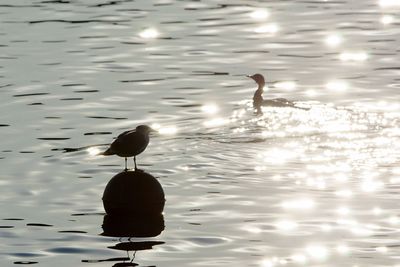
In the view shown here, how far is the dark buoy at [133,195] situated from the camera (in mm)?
26547

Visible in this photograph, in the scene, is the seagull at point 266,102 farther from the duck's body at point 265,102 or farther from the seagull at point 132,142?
the seagull at point 132,142

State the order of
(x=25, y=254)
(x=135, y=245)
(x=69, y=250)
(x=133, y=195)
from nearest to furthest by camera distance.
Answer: (x=25, y=254) → (x=69, y=250) → (x=135, y=245) → (x=133, y=195)

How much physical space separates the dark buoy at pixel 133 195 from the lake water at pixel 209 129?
430mm

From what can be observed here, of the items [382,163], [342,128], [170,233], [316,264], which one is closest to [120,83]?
[342,128]

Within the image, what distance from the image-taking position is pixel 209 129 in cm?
3466

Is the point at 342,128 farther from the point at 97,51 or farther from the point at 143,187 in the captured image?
the point at 97,51

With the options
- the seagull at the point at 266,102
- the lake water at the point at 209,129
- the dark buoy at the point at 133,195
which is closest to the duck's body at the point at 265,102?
the seagull at the point at 266,102

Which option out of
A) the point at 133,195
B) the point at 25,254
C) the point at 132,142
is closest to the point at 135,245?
the point at 133,195

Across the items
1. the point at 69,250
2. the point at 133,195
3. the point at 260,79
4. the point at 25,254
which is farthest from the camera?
the point at 260,79

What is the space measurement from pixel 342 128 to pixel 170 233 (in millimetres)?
9619

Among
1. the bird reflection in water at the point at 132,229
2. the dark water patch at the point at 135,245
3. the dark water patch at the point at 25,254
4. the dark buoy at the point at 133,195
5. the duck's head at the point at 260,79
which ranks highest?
the duck's head at the point at 260,79

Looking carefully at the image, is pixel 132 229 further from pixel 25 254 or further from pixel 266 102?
pixel 266 102

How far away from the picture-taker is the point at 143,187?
26641 mm

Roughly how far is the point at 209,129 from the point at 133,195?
8262 millimetres
